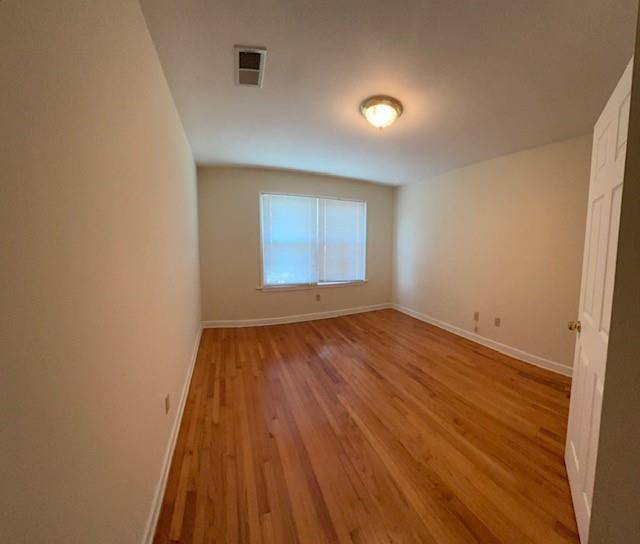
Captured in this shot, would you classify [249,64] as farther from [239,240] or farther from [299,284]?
[299,284]

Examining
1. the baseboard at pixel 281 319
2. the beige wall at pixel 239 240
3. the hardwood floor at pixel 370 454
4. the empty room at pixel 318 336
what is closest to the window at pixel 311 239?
the beige wall at pixel 239 240

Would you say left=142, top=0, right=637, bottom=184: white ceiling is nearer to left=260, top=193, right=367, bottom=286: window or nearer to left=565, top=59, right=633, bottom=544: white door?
left=565, top=59, right=633, bottom=544: white door

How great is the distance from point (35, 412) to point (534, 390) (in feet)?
10.3

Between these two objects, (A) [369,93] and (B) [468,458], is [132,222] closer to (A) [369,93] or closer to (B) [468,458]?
(A) [369,93]

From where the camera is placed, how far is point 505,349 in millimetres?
3031

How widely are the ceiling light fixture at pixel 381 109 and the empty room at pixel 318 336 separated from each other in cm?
3

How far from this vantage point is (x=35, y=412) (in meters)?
0.50

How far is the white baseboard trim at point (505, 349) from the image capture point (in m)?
2.58

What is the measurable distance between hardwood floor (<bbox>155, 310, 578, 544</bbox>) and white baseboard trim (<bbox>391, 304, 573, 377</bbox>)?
0.13 metres

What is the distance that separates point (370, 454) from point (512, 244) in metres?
2.82

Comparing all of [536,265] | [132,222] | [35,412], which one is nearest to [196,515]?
[35,412]

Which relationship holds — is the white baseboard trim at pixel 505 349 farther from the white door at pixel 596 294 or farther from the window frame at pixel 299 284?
the white door at pixel 596 294

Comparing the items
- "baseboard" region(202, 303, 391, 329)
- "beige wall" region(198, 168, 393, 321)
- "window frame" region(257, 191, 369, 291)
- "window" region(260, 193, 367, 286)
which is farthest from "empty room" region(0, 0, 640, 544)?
"window" region(260, 193, 367, 286)

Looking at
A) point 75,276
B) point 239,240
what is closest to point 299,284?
point 239,240
